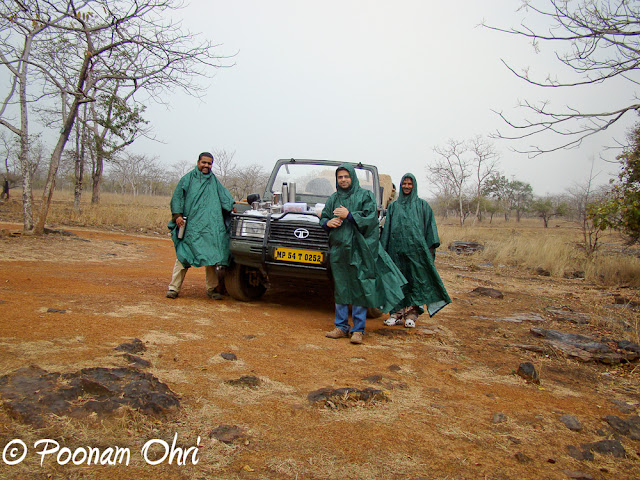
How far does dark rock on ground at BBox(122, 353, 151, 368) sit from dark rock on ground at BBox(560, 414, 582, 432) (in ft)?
8.81

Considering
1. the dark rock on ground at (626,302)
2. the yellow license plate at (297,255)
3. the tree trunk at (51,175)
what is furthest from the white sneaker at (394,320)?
the tree trunk at (51,175)

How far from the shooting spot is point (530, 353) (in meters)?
4.45

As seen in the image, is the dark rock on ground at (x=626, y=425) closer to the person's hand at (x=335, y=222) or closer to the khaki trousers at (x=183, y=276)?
the person's hand at (x=335, y=222)

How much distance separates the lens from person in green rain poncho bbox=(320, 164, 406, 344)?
449 cm

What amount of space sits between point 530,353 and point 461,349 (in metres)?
0.66

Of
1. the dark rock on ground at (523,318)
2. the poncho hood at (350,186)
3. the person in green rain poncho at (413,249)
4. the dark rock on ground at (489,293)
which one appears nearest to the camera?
the poncho hood at (350,186)

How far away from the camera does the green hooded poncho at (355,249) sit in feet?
14.8

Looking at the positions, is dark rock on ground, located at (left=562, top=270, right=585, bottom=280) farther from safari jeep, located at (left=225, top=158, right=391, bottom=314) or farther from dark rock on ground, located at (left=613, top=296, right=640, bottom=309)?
safari jeep, located at (left=225, top=158, right=391, bottom=314)

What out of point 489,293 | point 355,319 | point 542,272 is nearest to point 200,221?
point 355,319

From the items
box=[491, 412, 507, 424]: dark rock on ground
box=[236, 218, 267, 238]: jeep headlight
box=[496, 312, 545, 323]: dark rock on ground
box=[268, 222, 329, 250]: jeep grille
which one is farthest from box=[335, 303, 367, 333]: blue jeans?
box=[496, 312, 545, 323]: dark rock on ground

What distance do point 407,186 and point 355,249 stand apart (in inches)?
50.5

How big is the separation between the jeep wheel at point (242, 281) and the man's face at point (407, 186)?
6.75 ft

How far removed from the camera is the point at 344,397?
2.93 meters

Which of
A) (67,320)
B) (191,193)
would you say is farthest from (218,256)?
(67,320)
